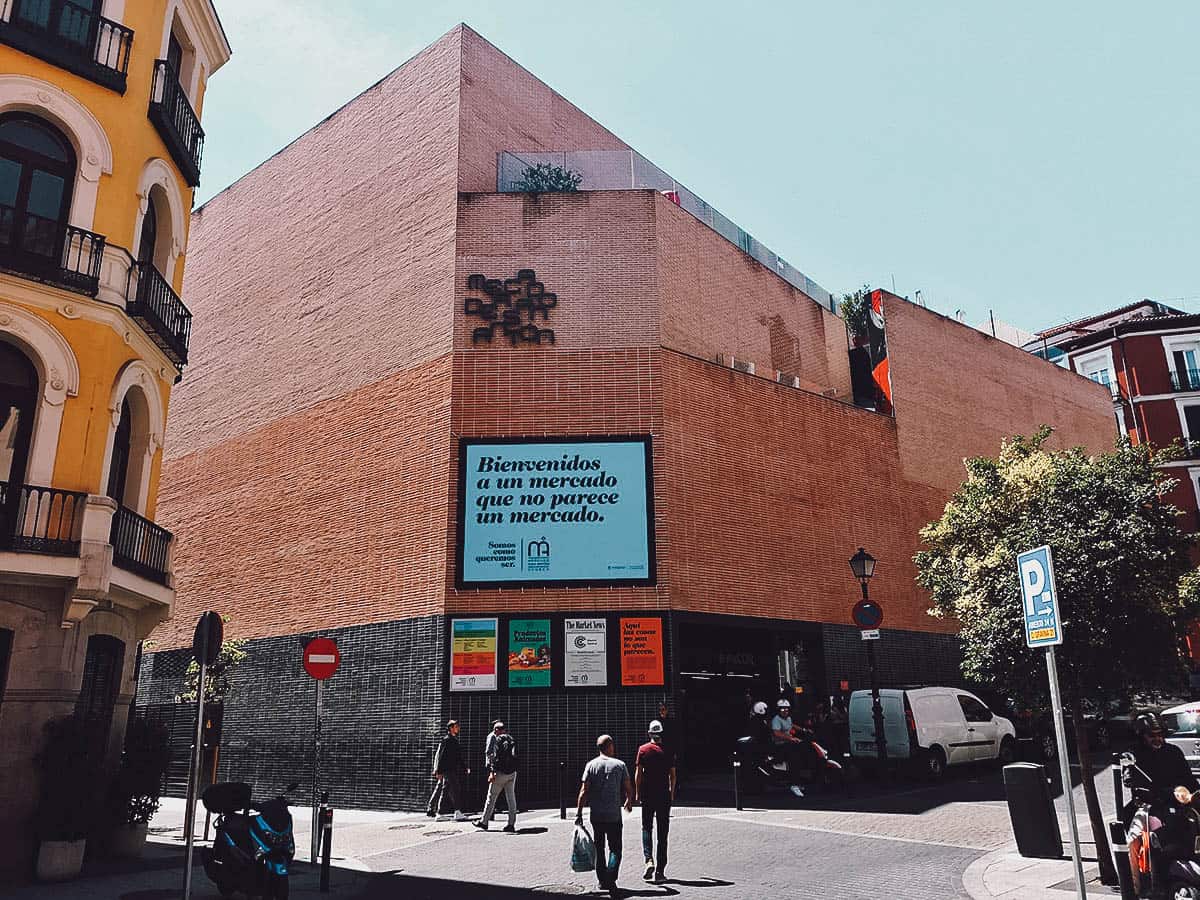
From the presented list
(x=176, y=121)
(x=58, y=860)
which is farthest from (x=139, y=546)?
(x=176, y=121)

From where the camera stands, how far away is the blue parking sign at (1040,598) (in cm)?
800

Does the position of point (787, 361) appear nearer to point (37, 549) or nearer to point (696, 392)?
point (696, 392)

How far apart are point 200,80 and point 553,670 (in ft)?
43.7

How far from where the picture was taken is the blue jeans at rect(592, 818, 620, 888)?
10.0 metres

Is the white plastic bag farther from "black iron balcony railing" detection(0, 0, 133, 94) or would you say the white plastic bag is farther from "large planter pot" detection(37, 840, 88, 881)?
"black iron balcony railing" detection(0, 0, 133, 94)

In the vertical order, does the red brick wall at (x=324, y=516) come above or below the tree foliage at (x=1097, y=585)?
above

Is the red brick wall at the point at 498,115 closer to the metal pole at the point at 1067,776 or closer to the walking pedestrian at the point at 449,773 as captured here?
the walking pedestrian at the point at 449,773

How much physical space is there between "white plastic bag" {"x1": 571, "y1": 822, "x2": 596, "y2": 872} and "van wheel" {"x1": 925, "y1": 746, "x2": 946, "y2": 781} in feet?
37.8

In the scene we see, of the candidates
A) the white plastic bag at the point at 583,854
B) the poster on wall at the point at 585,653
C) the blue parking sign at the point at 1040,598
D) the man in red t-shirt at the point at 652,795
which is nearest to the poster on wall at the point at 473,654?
the poster on wall at the point at 585,653

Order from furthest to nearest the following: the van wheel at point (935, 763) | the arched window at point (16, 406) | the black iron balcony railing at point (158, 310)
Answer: the van wheel at point (935, 763) → the black iron balcony railing at point (158, 310) → the arched window at point (16, 406)

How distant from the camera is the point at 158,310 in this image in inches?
608

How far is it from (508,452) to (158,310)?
7.46 m

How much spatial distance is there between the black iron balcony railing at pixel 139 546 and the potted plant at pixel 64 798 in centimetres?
251

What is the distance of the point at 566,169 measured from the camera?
80.0 ft
